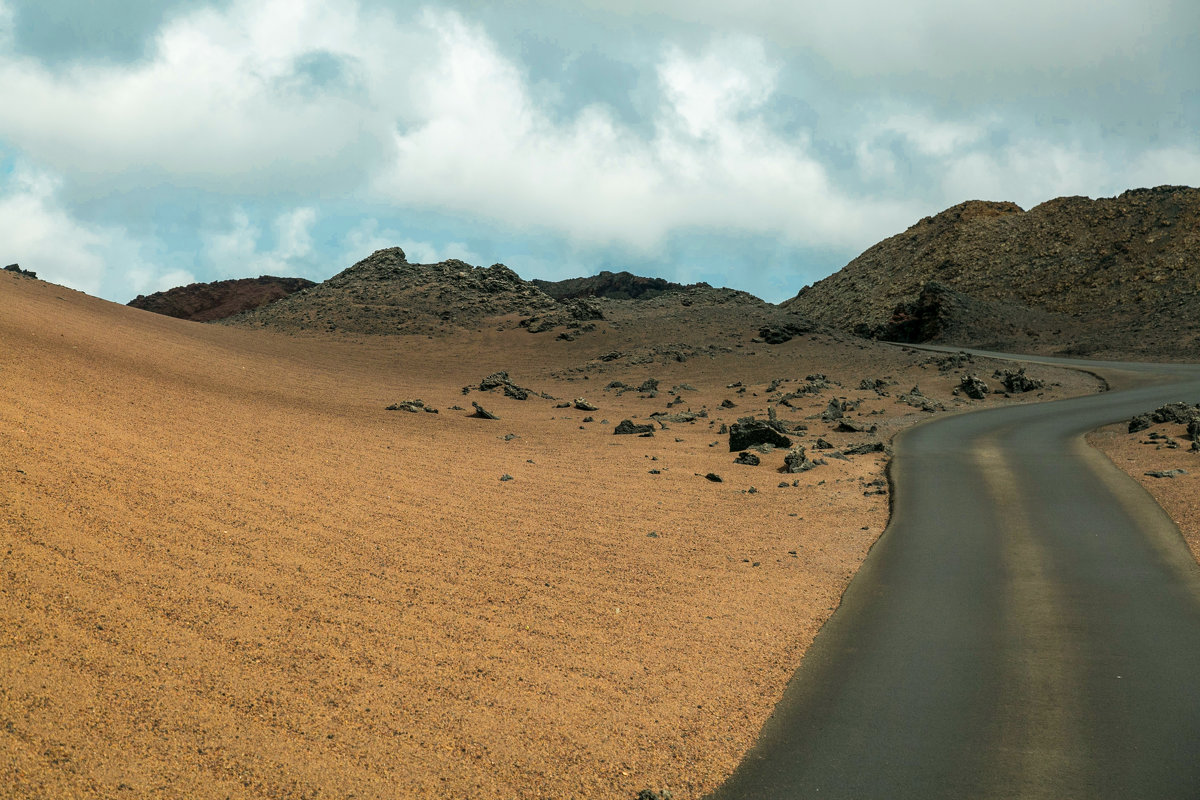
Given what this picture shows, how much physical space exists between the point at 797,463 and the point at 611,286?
93976 millimetres

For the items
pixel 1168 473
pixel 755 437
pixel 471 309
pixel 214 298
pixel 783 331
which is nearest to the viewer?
pixel 1168 473

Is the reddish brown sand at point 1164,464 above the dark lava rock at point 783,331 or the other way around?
the other way around

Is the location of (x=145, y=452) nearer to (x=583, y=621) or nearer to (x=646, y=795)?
(x=583, y=621)

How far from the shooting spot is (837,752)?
7.52 m

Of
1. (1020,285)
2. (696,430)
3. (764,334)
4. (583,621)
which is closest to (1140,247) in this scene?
(1020,285)

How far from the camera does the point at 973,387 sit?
127 feet

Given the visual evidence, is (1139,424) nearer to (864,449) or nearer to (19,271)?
(864,449)

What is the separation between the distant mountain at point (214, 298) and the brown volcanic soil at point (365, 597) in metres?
77.5

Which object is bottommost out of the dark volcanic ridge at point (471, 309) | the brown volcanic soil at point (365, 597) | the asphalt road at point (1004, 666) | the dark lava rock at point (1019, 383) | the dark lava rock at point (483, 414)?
the asphalt road at point (1004, 666)

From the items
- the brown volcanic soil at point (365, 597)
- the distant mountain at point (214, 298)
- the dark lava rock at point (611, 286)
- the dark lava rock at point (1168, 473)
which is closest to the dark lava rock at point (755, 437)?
the brown volcanic soil at point (365, 597)

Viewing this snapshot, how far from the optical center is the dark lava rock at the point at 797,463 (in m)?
21.1

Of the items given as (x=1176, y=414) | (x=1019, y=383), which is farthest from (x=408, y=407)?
(x=1019, y=383)

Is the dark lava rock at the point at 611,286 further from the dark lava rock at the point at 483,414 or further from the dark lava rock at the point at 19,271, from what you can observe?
the dark lava rock at the point at 483,414

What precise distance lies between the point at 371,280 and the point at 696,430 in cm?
4822
